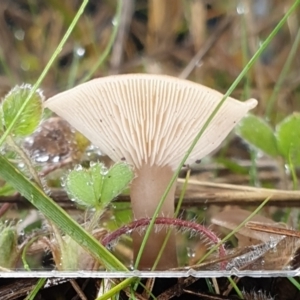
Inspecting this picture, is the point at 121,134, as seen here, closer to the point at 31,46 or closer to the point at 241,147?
the point at 241,147

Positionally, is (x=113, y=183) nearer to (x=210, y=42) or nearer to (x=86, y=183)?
(x=86, y=183)

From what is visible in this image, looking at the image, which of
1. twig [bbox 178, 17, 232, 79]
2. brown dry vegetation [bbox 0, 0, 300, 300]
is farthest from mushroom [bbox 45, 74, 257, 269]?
twig [bbox 178, 17, 232, 79]

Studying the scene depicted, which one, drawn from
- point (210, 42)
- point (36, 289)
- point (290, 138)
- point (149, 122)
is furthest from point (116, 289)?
point (210, 42)

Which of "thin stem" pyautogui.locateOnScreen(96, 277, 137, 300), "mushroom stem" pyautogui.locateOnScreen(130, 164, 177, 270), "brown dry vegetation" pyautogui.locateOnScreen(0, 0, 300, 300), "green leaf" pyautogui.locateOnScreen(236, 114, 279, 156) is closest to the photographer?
"thin stem" pyautogui.locateOnScreen(96, 277, 137, 300)

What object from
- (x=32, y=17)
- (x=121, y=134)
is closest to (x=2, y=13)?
(x=32, y=17)

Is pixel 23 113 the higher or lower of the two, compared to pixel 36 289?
higher

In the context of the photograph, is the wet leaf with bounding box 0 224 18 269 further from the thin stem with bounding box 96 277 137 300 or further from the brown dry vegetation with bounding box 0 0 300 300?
the brown dry vegetation with bounding box 0 0 300 300
